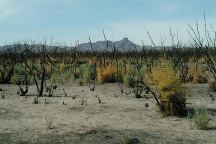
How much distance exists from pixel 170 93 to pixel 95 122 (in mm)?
2099

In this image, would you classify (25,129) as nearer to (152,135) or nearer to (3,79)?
(152,135)

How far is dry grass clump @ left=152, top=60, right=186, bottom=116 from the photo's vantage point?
11.6 m

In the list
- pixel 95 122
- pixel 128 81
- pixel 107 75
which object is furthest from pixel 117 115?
pixel 107 75

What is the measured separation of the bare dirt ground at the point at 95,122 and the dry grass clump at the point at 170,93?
13.3 inches

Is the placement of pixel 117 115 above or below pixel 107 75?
below

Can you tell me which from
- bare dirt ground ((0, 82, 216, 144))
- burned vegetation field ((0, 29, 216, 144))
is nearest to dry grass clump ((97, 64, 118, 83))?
burned vegetation field ((0, 29, 216, 144))

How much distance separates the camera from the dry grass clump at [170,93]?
456 inches

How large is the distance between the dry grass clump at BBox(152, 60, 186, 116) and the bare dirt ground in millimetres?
339

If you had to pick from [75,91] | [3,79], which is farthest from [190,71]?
[3,79]

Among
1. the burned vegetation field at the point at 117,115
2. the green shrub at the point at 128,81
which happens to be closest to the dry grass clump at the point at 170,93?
the burned vegetation field at the point at 117,115

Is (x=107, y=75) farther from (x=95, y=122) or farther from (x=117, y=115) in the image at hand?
(x=95, y=122)

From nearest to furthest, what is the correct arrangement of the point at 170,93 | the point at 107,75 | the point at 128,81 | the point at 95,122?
the point at 95,122 < the point at 170,93 < the point at 128,81 < the point at 107,75

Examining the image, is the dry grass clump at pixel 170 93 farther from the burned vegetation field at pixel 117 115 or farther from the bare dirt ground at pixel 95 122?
the bare dirt ground at pixel 95 122

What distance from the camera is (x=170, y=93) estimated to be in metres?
11.6
